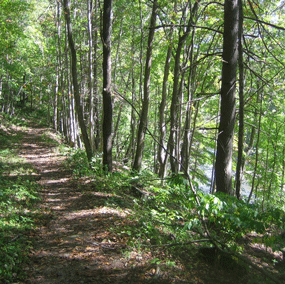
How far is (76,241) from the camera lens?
4750 mm

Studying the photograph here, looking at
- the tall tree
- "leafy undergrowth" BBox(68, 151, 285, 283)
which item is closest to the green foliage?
"leafy undergrowth" BBox(68, 151, 285, 283)

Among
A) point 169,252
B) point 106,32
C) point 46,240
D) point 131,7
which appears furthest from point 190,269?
point 131,7

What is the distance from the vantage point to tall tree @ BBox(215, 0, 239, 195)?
444 centimetres

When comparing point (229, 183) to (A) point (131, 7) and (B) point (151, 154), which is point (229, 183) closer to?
(A) point (131, 7)

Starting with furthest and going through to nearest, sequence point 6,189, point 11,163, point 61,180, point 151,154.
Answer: point 151,154 < point 11,163 < point 61,180 < point 6,189

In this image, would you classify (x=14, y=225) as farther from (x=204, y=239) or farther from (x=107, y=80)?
(x=107, y=80)

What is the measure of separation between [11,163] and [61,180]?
3012 millimetres

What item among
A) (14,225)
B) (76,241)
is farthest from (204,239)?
(14,225)

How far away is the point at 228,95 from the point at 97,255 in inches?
146

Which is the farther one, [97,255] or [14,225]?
[14,225]

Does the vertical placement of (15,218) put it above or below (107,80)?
below

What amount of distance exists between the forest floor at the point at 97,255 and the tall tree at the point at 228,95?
1.53 metres

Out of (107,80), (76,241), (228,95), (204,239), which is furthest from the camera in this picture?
(107,80)

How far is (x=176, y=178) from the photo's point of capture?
3738 mm
